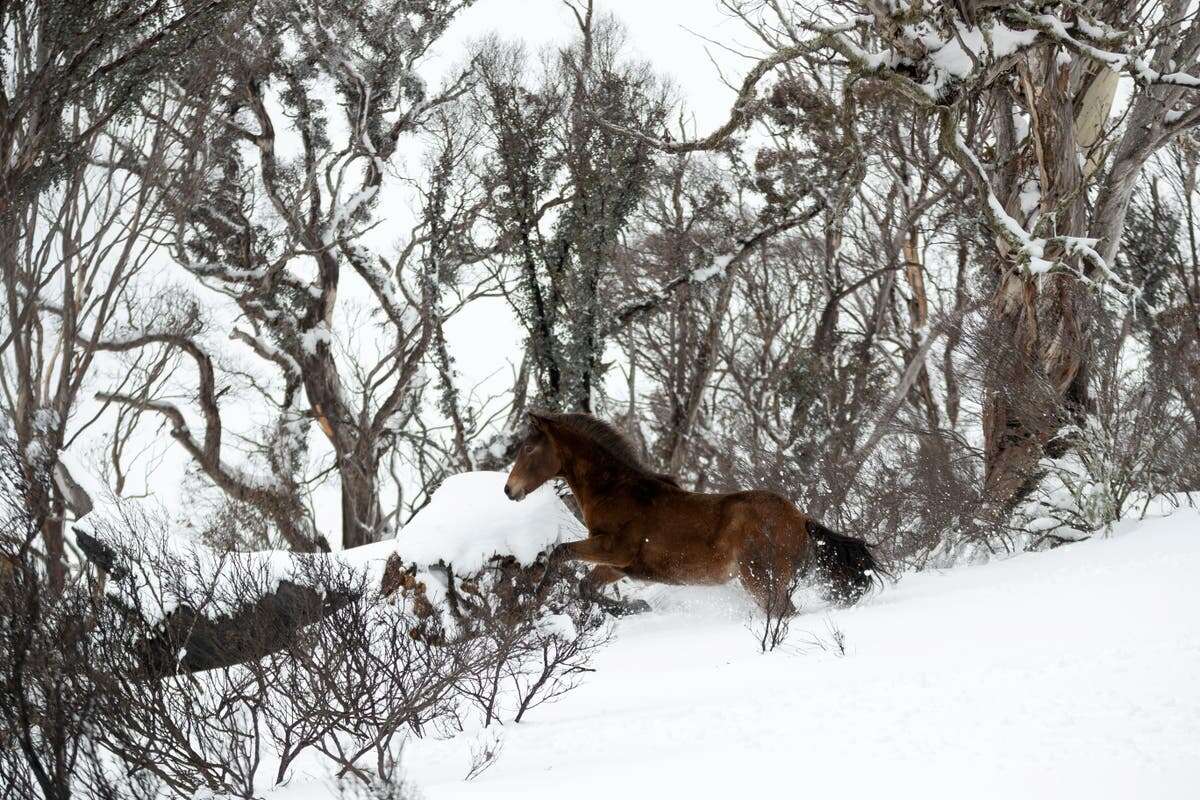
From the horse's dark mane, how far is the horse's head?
0.44 ft

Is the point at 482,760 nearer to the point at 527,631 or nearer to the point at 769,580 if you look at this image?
the point at 527,631

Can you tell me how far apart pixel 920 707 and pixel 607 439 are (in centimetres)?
513

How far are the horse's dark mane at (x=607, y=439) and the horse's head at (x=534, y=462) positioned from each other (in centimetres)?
13

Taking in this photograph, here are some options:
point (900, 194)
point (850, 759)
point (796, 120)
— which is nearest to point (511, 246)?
point (796, 120)

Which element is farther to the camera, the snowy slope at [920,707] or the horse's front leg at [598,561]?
the horse's front leg at [598,561]

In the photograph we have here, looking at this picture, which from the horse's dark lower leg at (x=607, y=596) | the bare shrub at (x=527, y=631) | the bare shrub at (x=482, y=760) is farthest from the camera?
the horse's dark lower leg at (x=607, y=596)

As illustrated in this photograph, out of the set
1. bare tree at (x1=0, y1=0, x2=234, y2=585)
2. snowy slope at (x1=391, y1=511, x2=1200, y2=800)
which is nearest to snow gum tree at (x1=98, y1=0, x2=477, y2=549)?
bare tree at (x1=0, y1=0, x2=234, y2=585)

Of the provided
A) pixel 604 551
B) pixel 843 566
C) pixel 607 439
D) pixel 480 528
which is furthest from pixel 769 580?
pixel 480 528

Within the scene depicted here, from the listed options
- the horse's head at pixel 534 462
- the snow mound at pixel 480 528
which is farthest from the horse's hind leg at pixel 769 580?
the horse's head at pixel 534 462

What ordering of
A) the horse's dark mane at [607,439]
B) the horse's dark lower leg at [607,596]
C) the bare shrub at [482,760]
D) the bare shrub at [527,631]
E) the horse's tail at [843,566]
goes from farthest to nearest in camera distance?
1. the horse's dark mane at [607,439]
2. the horse's dark lower leg at [607,596]
3. the horse's tail at [843,566]
4. the bare shrub at [527,631]
5. the bare shrub at [482,760]

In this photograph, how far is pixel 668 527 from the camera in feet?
30.3

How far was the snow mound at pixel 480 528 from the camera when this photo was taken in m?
9.32

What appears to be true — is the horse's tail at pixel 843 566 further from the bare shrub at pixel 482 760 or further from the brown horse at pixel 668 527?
the bare shrub at pixel 482 760

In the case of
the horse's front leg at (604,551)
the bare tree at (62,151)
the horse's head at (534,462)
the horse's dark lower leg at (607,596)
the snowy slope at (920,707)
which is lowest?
the snowy slope at (920,707)
